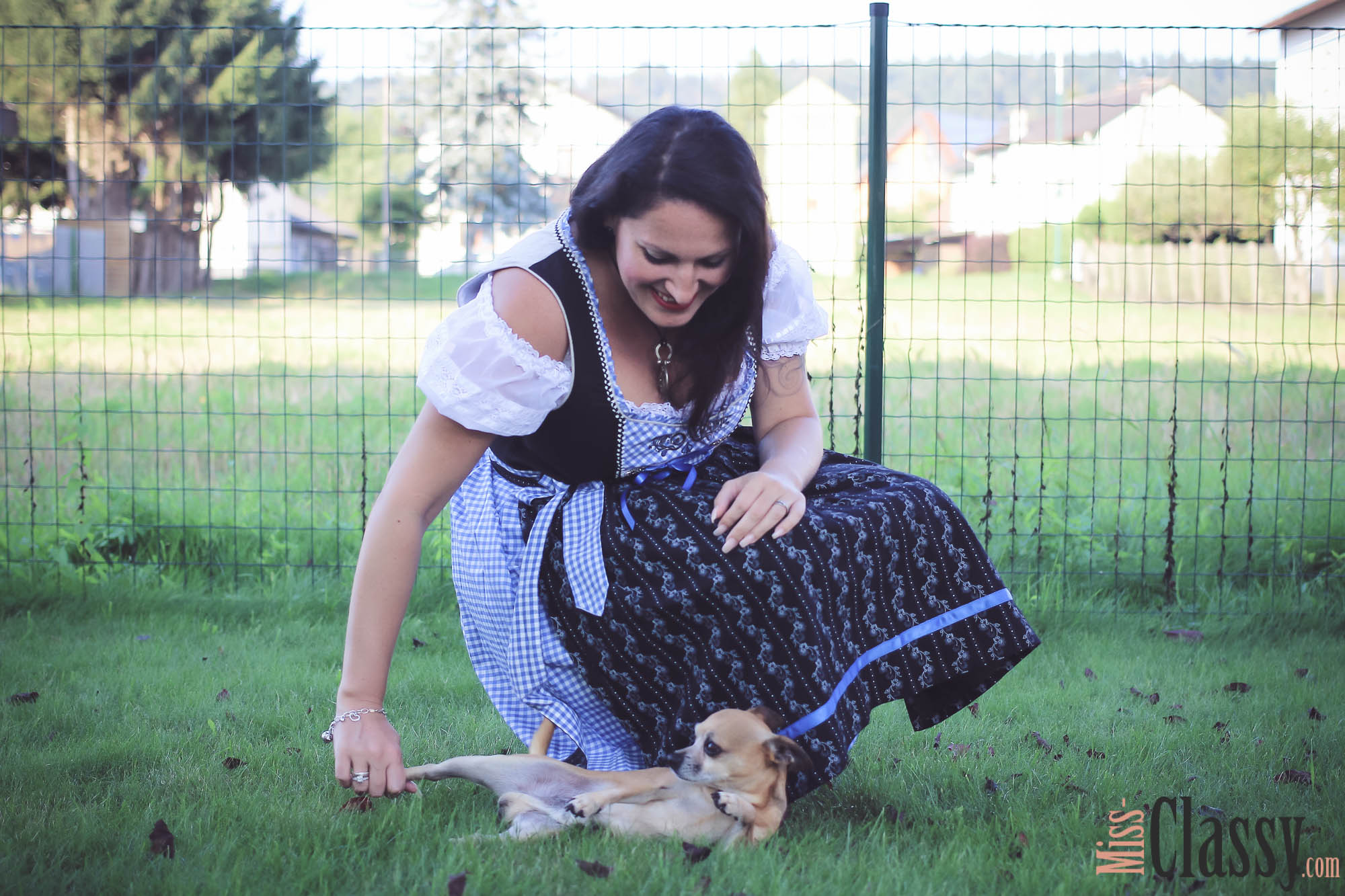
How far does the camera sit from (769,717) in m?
2.00

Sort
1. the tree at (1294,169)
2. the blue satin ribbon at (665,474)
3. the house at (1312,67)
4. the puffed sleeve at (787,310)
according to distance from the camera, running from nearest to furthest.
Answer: the blue satin ribbon at (665,474), the puffed sleeve at (787,310), the house at (1312,67), the tree at (1294,169)

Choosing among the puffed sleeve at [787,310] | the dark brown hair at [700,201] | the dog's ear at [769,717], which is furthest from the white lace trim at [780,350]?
the dog's ear at [769,717]

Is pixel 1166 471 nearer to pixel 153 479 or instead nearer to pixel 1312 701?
pixel 1312 701

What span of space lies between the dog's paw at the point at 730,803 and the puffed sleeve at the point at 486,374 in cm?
84

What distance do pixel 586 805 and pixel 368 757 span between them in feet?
1.46

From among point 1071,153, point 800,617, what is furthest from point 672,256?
point 1071,153

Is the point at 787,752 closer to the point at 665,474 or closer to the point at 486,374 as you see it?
the point at 665,474

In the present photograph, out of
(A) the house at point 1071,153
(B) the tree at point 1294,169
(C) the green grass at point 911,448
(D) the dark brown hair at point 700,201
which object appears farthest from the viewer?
(B) the tree at point 1294,169

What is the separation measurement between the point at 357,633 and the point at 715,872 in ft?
2.72

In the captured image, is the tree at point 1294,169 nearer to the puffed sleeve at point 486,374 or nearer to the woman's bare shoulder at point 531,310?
the woman's bare shoulder at point 531,310

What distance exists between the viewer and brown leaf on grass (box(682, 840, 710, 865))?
2004mm

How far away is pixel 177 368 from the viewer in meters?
9.09

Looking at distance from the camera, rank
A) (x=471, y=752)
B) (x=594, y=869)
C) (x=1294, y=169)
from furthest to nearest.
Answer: (x=1294, y=169), (x=471, y=752), (x=594, y=869)

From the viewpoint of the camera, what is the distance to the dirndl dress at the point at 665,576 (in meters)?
2.01
